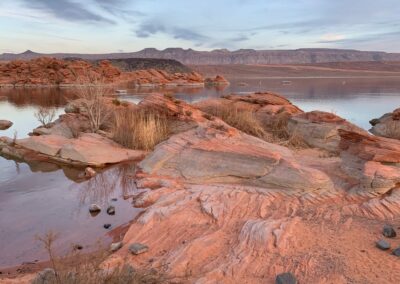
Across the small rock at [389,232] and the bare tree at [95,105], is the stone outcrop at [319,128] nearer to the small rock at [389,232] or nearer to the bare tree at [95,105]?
the small rock at [389,232]

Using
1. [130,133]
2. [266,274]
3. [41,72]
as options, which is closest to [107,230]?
[266,274]

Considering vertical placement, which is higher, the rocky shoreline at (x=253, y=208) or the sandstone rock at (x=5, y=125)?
the rocky shoreline at (x=253, y=208)

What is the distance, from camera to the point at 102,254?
5000 millimetres

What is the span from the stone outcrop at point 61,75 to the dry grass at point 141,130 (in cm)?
3965

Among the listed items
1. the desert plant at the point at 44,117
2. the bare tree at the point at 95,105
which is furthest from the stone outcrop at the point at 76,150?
the desert plant at the point at 44,117

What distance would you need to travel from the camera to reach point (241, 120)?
13.2m

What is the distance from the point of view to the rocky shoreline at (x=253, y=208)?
449cm

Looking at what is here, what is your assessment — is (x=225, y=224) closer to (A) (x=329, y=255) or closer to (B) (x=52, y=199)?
(A) (x=329, y=255)

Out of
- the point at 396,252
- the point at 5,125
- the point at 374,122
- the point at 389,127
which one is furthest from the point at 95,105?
the point at 374,122

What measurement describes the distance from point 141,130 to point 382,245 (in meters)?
7.55

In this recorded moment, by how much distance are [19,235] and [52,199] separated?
1.66 metres

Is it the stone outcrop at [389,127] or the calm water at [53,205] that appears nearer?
the calm water at [53,205]

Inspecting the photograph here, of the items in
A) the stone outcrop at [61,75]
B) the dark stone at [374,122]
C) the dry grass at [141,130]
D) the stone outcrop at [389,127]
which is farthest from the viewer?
the stone outcrop at [61,75]

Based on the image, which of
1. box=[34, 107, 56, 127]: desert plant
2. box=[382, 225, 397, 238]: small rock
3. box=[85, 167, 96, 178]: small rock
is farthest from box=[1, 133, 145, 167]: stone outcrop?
box=[382, 225, 397, 238]: small rock
